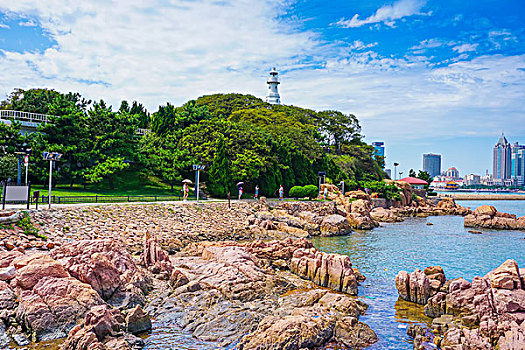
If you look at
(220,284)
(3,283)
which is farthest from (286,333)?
(3,283)

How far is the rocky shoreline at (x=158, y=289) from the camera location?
10.3 m

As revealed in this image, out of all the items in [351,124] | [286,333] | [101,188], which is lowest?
[286,333]

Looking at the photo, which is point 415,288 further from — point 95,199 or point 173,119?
point 173,119

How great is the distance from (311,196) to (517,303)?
3176 centimetres

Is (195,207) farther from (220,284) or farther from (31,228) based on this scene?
(220,284)

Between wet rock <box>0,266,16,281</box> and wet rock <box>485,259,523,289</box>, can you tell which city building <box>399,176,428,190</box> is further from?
wet rock <box>0,266,16,281</box>

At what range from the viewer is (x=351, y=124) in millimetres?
74688

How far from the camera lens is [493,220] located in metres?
40.0

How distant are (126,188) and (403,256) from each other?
79.0 feet

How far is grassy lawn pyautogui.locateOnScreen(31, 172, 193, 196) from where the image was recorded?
32.0 metres

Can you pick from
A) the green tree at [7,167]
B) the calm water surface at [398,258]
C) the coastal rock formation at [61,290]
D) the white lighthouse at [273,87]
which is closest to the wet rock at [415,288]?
the calm water surface at [398,258]

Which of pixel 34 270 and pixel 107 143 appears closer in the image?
pixel 34 270

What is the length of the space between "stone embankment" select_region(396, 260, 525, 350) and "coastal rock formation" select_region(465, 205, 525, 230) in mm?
29516

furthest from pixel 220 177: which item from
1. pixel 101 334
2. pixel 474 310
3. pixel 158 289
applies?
pixel 101 334
